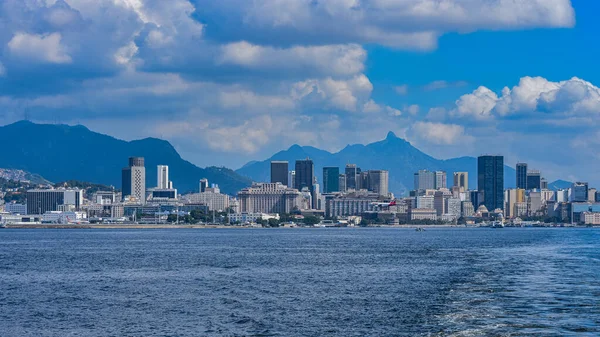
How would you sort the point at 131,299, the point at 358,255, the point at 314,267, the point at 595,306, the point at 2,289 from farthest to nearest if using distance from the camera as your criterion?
the point at 358,255 → the point at 314,267 → the point at 2,289 → the point at 131,299 → the point at 595,306

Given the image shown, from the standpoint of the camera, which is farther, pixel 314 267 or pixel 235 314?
pixel 314 267

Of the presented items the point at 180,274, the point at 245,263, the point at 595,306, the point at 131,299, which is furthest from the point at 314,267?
the point at 595,306

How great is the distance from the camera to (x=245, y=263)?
251 ft

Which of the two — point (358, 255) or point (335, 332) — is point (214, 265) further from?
point (335, 332)

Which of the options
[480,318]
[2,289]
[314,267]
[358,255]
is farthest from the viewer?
[358,255]

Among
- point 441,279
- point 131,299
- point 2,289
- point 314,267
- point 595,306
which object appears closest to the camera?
point 595,306

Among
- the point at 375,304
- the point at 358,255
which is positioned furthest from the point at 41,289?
the point at 358,255

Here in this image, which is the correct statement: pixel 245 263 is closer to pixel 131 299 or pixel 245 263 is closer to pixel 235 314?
pixel 131 299

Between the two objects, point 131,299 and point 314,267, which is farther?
point 314,267

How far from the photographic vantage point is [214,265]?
73.2 meters

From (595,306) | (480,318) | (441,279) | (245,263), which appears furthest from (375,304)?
(245,263)

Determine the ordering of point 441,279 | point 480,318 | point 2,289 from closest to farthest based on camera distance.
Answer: point 480,318
point 2,289
point 441,279

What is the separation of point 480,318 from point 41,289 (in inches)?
1049

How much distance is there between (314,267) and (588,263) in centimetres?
2271
